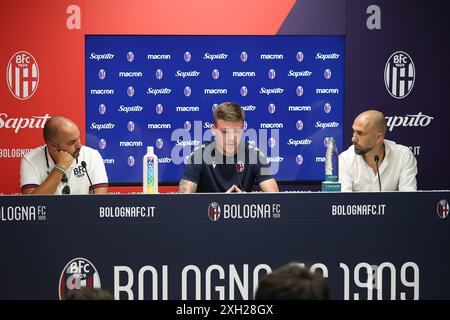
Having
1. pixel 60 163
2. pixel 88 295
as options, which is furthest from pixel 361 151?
pixel 88 295

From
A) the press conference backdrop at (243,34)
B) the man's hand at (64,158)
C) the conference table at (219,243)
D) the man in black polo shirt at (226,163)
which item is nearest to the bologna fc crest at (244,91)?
the press conference backdrop at (243,34)

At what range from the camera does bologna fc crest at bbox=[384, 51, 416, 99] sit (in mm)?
6480

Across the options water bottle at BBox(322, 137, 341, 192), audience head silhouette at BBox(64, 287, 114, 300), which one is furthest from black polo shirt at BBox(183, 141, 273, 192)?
audience head silhouette at BBox(64, 287, 114, 300)

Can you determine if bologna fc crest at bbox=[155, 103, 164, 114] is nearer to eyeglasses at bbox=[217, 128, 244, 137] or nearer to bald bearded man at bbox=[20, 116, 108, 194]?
bald bearded man at bbox=[20, 116, 108, 194]

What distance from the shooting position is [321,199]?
4004mm

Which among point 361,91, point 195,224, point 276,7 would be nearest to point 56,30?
point 276,7

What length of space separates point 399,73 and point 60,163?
3.15 metres

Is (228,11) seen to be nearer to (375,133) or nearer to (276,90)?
(276,90)

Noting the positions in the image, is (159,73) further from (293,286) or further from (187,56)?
(293,286)

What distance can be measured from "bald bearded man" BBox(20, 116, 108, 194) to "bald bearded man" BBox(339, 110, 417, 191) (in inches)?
63.4

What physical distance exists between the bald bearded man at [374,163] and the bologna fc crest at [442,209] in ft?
2.45

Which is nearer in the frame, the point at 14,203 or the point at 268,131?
the point at 14,203

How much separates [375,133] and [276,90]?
56.5 inches

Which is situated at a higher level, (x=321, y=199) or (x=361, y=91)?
(x=361, y=91)
